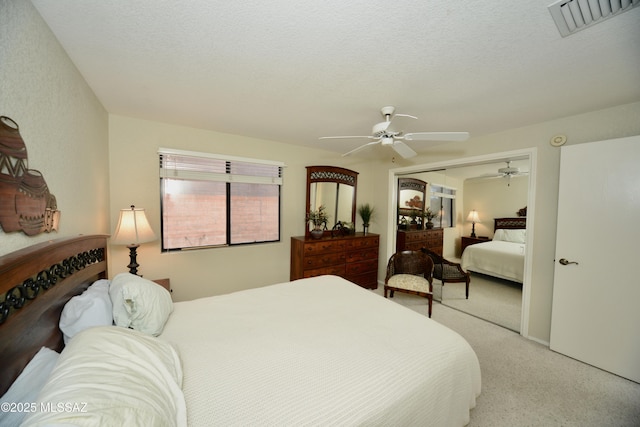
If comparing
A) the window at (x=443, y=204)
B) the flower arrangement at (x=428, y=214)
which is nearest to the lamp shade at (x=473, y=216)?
the window at (x=443, y=204)

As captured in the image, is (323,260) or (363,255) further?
(363,255)

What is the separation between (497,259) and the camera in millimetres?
3871

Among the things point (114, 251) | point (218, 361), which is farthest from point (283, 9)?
point (114, 251)

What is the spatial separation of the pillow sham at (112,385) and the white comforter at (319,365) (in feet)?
0.44

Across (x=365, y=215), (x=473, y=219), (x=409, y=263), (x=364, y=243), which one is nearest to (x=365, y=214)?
(x=365, y=215)

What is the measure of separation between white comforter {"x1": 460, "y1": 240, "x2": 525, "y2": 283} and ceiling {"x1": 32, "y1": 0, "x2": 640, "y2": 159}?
2.40 metres

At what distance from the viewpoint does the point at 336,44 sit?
130cm

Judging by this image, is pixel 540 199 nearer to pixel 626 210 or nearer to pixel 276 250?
pixel 626 210

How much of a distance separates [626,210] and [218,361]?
3409mm

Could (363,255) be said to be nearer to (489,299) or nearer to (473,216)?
(489,299)

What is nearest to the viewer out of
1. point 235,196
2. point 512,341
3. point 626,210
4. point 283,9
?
point 283,9

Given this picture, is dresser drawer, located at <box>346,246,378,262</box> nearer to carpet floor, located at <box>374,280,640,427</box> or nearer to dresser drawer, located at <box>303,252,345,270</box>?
dresser drawer, located at <box>303,252,345,270</box>

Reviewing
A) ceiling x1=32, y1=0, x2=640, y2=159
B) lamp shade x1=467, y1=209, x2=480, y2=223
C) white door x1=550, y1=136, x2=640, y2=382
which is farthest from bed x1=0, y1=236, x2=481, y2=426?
lamp shade x1=467, y1=209, x2=480, y2=223

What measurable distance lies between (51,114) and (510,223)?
6.36 meters
